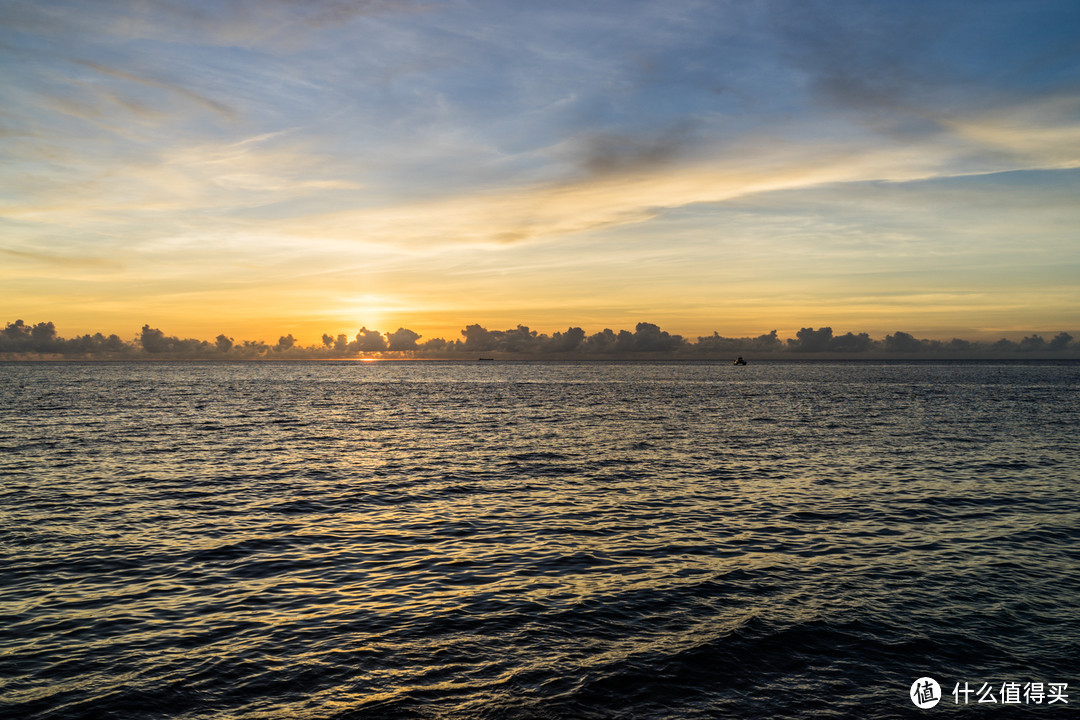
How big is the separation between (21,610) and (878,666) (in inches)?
881

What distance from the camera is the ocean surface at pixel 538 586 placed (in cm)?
1382

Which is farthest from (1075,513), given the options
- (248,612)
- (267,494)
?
(267,494)

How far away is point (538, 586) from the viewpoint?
66.4 ft

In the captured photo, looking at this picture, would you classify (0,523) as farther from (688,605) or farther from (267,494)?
(688,605)

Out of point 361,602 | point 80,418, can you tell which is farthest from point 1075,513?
point 80,418

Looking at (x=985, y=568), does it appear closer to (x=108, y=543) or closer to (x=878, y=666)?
(x=878, y=666)

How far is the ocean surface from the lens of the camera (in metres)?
13.8

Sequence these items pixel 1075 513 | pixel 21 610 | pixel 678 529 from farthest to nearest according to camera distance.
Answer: pixel 1075 513
pixel 678 529
pixel 21 610

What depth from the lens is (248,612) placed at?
1809cm

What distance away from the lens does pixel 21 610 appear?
18062 mm

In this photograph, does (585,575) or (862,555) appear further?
(862,555)

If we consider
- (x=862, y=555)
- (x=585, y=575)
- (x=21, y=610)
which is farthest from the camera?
(x=862, y=555)

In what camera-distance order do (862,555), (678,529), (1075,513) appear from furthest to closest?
(1075,513)
(678,529)
(862,555)

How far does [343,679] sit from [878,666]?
A: 1210 centimetres
